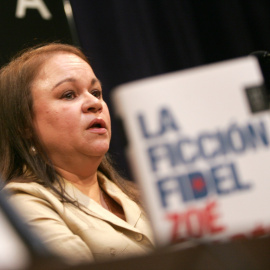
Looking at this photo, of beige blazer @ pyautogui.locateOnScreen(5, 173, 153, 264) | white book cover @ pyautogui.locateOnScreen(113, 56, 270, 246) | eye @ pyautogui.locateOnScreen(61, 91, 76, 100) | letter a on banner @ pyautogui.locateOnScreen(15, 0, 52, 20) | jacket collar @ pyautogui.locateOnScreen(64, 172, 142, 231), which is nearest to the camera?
white book cover @ pyautogui.locateOnScreen(113, 56, 270, 246)

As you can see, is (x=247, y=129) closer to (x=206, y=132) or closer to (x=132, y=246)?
(x=206, y=132)

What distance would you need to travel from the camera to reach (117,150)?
5.06ft

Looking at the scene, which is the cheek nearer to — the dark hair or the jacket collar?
the dark hair

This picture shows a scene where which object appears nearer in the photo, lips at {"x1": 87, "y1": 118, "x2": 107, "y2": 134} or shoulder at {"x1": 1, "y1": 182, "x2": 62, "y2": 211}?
shoulder at {"x1": 1, "y1": 182, "x2": 62, "y2": 211}

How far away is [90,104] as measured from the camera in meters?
1.04

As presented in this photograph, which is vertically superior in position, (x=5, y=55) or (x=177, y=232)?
(x=5, y=55)

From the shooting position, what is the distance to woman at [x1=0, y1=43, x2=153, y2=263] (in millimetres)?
935

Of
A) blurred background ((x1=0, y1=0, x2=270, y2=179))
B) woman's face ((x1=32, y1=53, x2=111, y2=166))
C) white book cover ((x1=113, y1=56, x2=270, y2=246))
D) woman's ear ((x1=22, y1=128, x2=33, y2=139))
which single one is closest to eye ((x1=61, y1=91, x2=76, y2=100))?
woman's face ((x1=32, y1=53, x2=111, y2=166))

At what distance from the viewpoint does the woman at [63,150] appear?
94 centimetres

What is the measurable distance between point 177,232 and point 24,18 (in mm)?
1076

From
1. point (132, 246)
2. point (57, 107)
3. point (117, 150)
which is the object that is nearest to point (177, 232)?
point (132, 246)

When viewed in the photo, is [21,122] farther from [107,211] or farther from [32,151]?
[107,211]

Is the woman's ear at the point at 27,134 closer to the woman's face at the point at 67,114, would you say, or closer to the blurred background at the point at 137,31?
the woman's face at the point at 67,114

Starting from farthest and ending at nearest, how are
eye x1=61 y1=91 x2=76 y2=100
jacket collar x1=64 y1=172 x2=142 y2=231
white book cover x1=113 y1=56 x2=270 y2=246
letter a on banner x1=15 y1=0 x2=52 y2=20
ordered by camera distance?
1. letter a on banner x1=15 y1=0 x2=52 y2=20
2. eye x1=61 y1=91 x2=76 y2=100
3. jacket collar x1=64 y1=172 x2=142 y2=231
4. white book cover x1=113 y1=56 x2=270 y2=246
